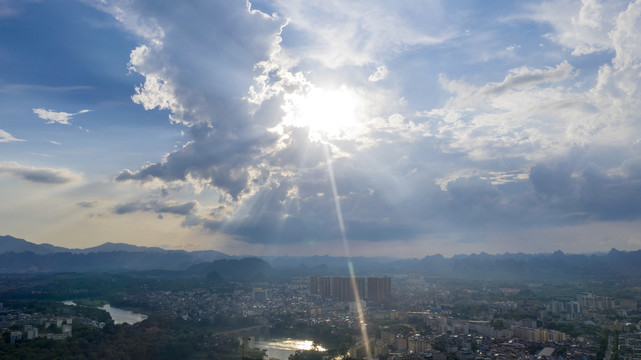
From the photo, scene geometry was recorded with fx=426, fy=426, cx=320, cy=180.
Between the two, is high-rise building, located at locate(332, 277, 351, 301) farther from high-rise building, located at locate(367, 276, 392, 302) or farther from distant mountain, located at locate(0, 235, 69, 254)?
distant mountain, located at locate(0, 235, 69, 254)

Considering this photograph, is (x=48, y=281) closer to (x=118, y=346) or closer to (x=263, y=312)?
(x=263, y=312)

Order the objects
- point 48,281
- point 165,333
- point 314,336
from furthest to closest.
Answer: point 48,281
point 314,336
point 165,333

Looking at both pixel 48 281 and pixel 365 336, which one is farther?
pixel 48 281

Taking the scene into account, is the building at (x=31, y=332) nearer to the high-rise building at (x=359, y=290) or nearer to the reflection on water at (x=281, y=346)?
the reflection on water at (x=281, y=346)

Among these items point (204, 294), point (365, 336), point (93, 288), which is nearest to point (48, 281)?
point (93, 288)

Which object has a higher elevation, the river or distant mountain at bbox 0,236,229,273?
distant mountain at bbox 0,236,229,273

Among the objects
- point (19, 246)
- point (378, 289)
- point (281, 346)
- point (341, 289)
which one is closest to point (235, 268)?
point (341, 289)

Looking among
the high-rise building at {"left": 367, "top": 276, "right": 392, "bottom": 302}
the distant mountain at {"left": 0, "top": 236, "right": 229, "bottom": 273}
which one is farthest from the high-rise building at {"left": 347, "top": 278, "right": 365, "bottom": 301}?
the distant mountain at {"left": 0, "top": 236, "right": 229, "bottom": 273}
